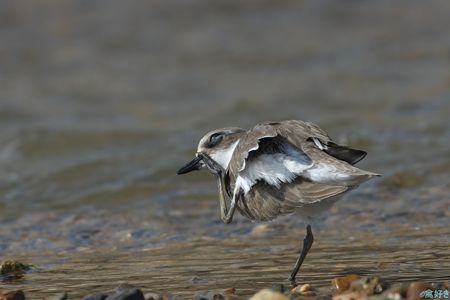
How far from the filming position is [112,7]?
15.5 m

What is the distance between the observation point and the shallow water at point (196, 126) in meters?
5.89

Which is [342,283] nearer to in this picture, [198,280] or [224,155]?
[198,280]

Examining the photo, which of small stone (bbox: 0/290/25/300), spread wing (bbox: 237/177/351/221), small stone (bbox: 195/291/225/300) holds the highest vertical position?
spread wing (bbox: 237/177/351/221)

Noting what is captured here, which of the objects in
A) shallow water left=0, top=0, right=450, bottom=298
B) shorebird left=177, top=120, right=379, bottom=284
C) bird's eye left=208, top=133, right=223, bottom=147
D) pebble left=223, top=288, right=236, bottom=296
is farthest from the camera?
shallow water left=0, top=0, right=450, bottom=298

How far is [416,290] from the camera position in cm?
429

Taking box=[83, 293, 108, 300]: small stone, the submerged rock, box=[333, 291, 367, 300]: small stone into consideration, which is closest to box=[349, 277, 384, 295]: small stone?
box=[333, 291, 367, 300]: small stone

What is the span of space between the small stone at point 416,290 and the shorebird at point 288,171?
664 millimetres

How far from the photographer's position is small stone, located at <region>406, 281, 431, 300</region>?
14.0 feet

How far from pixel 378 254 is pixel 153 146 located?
5.32 m

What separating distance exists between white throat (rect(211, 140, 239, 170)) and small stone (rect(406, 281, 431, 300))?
136 centimetres

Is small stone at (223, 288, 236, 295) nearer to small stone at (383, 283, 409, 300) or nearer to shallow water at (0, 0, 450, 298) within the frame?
shallow water at (0, 0, 450, 298)

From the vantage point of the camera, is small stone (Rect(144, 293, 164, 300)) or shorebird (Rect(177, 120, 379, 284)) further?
shorebird (Rect(177, 120, 379, 284))

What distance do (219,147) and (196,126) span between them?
6.06 metres

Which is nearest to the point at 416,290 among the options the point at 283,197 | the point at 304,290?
the point at 304,290
